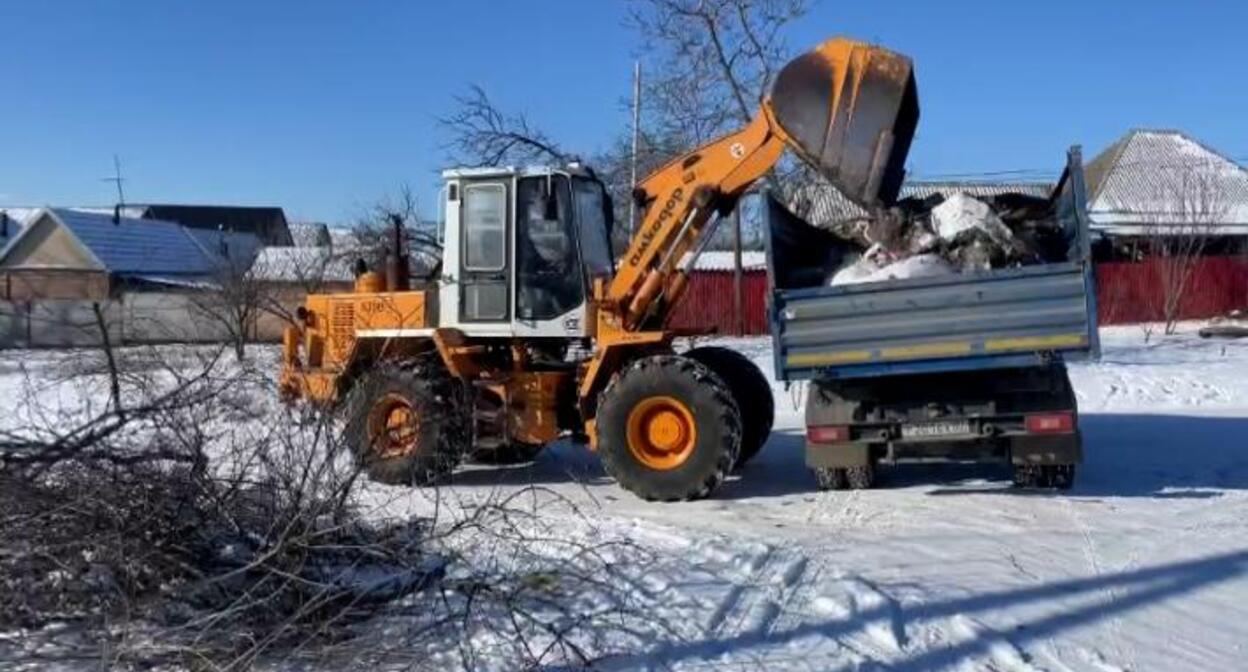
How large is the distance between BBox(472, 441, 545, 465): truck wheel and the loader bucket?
3.80 meters

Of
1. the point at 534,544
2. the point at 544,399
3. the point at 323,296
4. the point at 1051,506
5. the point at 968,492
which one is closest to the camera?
the point at 534,544

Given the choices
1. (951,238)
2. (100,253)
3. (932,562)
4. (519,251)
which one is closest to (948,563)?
(932,562)

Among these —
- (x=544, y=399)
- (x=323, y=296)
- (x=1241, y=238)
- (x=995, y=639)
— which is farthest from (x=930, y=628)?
(x=1241, y=238)

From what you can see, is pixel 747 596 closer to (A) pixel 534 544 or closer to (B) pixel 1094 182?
(A) pixel 534 544

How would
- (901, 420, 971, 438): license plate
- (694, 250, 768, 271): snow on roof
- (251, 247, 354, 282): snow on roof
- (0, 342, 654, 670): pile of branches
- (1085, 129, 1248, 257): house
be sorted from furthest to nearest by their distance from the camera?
(694, 250, 768, 271): snow on roof
(1085, 129, 1248, 257): house
(251, 247, 354, 282): snow on roof
(901, 420, 971, 438): license plate
(0, 342, 654, 670): pile of branches

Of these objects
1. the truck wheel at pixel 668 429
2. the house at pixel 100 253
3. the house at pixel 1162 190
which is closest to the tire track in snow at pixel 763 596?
the truck wheel at pixel 668 429

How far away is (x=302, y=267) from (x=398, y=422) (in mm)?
27398

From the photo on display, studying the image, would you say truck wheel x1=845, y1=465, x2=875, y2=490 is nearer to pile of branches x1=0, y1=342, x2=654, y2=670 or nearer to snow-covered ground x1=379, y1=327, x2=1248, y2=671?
snow-covered ground x1=379, y1=327, x2=1248, y2=671

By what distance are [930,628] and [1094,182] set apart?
153 ft

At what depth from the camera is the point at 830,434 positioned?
10102 mm

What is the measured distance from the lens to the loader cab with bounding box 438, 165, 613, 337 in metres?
11.0

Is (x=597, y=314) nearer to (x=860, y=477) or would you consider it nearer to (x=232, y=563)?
(x=860, y=477)

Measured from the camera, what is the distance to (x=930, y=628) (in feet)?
20.1

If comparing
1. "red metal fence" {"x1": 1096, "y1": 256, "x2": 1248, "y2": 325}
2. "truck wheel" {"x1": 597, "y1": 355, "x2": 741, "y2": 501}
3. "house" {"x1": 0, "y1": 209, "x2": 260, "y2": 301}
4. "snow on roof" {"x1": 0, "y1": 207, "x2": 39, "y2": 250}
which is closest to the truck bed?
"truck wheel" {"x1": 597, "y1": 355, "x2": 741, "y2": 501}
